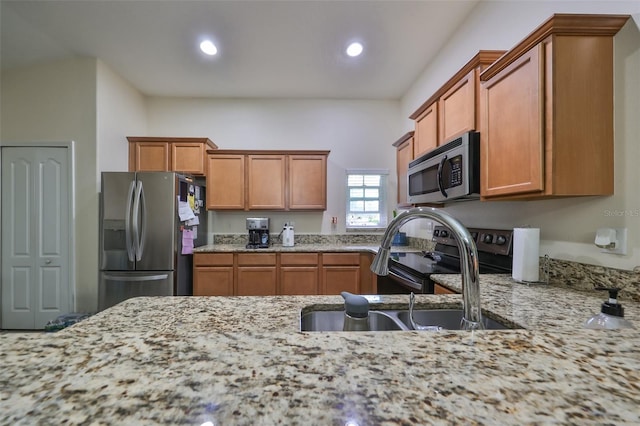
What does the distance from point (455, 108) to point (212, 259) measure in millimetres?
2888

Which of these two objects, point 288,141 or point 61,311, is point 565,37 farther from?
point 61,311

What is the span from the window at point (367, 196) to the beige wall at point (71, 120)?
3.10 meters

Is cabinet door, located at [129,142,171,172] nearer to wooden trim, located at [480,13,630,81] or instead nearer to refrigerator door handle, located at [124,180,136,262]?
refrigerator door handle, located at [124,180,136,262]

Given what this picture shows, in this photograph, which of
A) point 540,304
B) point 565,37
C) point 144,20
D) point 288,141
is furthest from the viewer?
point 288,141

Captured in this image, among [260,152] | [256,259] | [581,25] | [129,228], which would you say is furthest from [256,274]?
[581,25]

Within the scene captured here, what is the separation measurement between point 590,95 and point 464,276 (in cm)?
123

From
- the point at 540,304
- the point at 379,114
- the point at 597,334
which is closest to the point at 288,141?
the point at 379,114

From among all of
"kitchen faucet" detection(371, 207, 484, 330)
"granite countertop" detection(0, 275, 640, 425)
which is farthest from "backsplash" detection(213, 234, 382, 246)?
"granite countertop" detection(0, 275, 640, 425)

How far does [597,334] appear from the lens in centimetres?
58

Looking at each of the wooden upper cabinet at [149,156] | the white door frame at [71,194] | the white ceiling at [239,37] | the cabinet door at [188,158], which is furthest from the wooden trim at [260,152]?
the white door frame at [71,194]

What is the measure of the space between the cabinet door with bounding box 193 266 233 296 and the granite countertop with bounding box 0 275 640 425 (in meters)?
2.77

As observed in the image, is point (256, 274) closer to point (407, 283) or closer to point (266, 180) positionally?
point (266, 180)

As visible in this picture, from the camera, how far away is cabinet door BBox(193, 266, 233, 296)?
321cm

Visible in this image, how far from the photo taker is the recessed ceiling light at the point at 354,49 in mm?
2799
